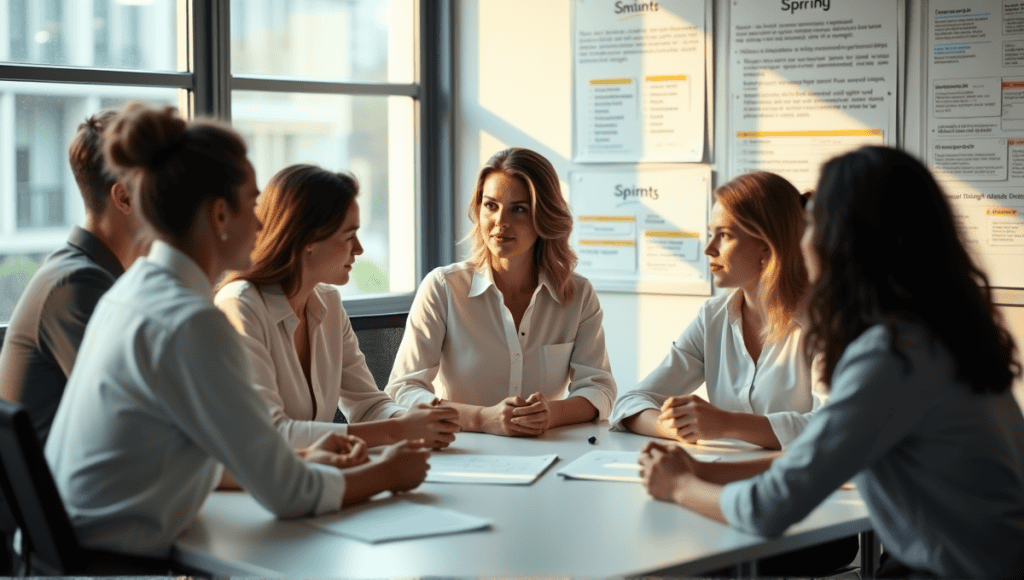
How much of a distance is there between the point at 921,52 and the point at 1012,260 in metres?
0.81

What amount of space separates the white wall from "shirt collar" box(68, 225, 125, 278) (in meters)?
2.38

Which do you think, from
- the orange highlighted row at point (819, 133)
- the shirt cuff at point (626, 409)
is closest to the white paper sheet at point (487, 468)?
the shirt cuff at point (626, 409)

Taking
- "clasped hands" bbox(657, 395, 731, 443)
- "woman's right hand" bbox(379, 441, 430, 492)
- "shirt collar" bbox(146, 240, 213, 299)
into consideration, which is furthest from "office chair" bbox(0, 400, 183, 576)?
"clasped hands" bbox(657, 395, 731, 443)

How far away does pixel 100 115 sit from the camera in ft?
7.37

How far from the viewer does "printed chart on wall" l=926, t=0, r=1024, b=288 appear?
10.8 ft

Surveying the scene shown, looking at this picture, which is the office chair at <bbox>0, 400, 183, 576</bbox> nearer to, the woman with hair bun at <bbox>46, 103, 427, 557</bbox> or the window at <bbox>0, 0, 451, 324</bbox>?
the woman with hair bun at <bbox>46, 103, 427, 557</bbox>

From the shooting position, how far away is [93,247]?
7.21 feet

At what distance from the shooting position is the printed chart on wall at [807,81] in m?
3.56

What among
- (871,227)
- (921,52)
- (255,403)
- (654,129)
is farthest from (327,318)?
(921,52)

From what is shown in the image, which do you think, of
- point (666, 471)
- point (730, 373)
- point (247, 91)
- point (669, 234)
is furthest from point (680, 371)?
point (247, 91)

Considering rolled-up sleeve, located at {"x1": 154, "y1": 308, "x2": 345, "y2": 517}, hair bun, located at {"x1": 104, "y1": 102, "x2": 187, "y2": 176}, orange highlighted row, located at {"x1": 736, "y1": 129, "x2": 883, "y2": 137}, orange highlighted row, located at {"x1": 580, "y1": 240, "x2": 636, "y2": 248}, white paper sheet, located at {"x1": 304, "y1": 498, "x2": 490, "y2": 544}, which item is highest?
orange highlighted row, located at {"x1": 736, "y1": 129, "x2": 883, "y2": 137}

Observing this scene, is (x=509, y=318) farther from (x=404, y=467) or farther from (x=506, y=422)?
(x=404, y=467)

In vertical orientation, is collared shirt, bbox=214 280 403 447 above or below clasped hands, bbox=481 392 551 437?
above

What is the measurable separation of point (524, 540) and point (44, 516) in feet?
2.52
